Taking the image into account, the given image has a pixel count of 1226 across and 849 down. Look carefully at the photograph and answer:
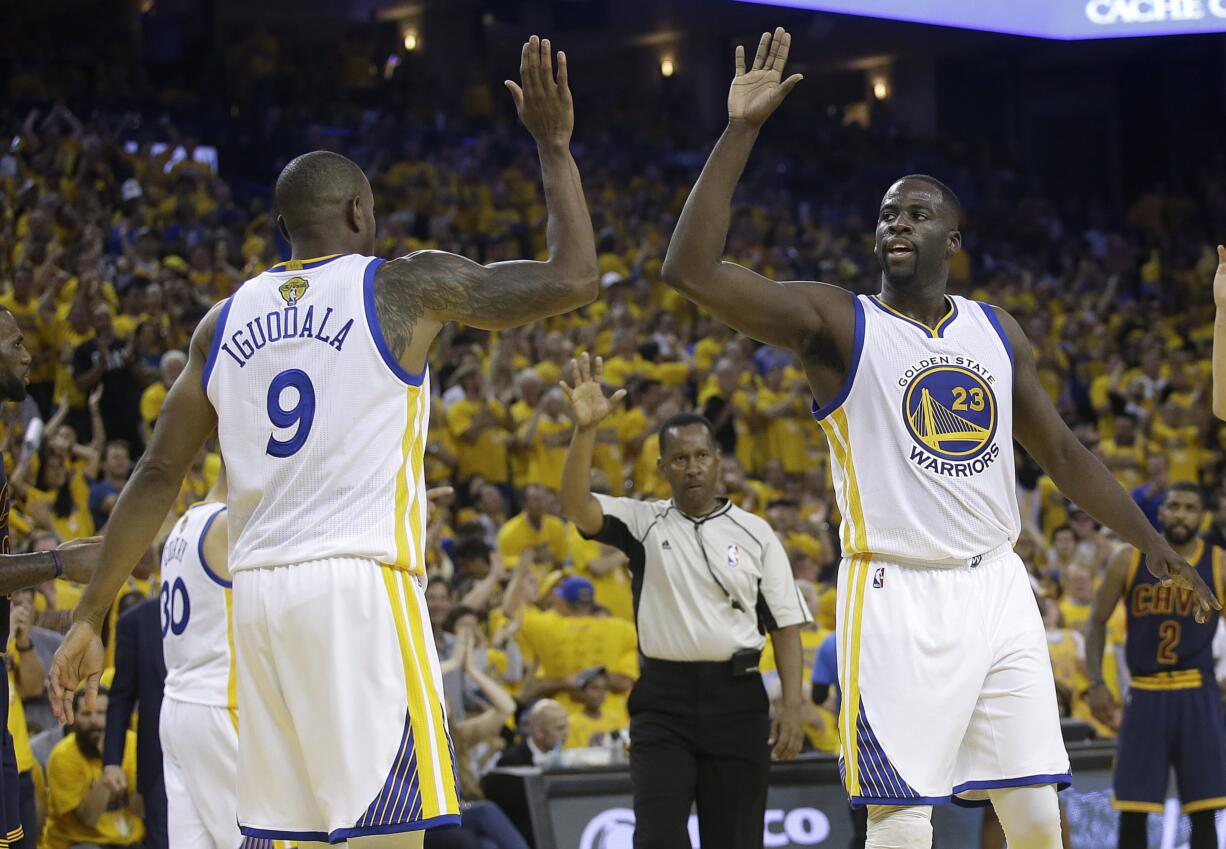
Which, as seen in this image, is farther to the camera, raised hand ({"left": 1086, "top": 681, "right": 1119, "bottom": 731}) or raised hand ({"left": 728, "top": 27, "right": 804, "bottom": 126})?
raised hand ({"left": 1086, "top": 681, "right": 1119, "bottom": 731})

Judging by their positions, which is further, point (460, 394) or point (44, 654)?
point (460, 394)

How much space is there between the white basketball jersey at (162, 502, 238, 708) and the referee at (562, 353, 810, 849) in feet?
4.82

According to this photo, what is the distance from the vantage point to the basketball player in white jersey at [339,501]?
3.81 meters

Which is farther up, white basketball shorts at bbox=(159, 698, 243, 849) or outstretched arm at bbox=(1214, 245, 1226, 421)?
outstretched arm at bbox=(1214, 245, 1226, 421)

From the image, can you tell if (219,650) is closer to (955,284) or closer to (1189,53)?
(955,284)

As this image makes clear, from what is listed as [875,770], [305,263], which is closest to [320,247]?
[305,263]

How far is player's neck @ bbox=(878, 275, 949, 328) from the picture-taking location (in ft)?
16.1

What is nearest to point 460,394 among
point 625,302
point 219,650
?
point 625,302

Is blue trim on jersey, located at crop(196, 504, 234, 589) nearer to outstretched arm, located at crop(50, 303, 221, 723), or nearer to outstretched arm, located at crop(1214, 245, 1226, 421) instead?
outstretched arm, located at crop(50, 303, 221, 723)

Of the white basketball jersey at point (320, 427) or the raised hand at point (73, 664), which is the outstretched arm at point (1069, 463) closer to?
the white basketball jersey at point (320, 427)

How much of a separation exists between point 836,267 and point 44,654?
13394 millimetres

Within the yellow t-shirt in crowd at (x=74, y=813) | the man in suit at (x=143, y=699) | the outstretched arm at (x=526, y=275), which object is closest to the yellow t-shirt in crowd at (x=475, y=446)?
the yellow t-shirt in crowd at (x=74, y=813)

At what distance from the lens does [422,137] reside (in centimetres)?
2061

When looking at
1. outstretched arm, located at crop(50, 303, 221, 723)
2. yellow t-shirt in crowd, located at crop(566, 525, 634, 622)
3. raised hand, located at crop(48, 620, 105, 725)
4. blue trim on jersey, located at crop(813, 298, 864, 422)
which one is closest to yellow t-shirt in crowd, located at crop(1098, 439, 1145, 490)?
yellow t-shirt in crowd, located at crop(566, 525, 634, 622)
